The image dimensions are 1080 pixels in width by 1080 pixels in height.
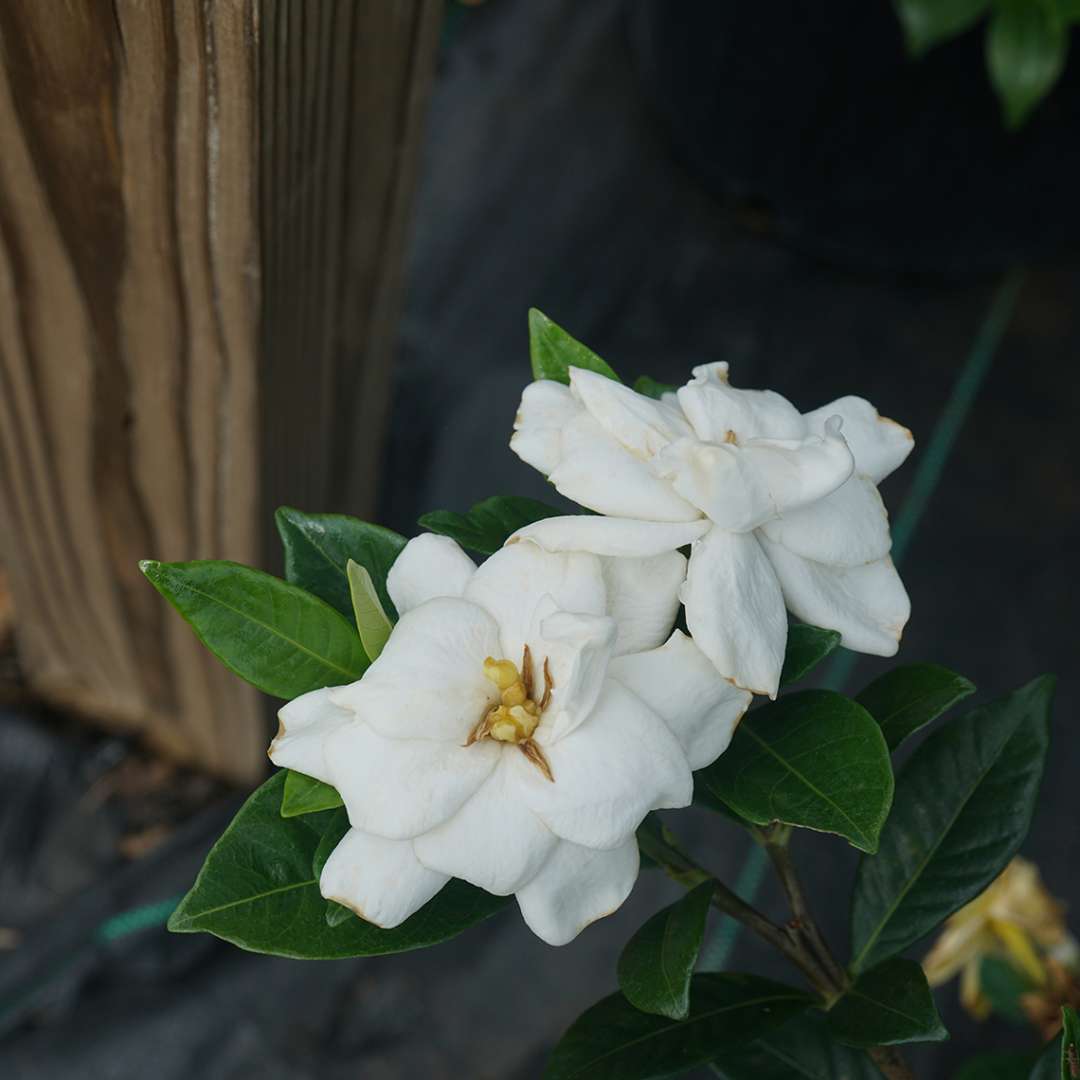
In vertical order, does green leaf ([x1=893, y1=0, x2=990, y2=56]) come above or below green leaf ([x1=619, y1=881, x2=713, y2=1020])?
above

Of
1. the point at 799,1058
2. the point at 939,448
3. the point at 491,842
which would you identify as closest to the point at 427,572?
the point at 491,842

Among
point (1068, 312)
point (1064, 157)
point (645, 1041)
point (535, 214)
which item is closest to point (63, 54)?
point (645, 1041)

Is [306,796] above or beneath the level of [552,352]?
beneath

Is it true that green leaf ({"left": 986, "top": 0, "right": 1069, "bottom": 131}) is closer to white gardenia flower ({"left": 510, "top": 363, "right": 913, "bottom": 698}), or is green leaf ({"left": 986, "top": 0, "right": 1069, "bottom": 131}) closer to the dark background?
the dark background

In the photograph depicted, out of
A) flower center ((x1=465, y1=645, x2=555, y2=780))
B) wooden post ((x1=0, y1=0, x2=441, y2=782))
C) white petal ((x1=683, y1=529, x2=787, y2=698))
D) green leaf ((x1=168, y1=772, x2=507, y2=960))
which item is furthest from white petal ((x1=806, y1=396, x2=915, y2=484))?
wooden post ((x1=0, y1=0, x2=441, y2=782))

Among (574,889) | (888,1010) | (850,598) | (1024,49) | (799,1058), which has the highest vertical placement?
(1024,49)

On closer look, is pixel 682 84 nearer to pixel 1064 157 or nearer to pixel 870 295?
pixel 870 295

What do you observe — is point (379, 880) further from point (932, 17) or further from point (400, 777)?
point (932, 17)
